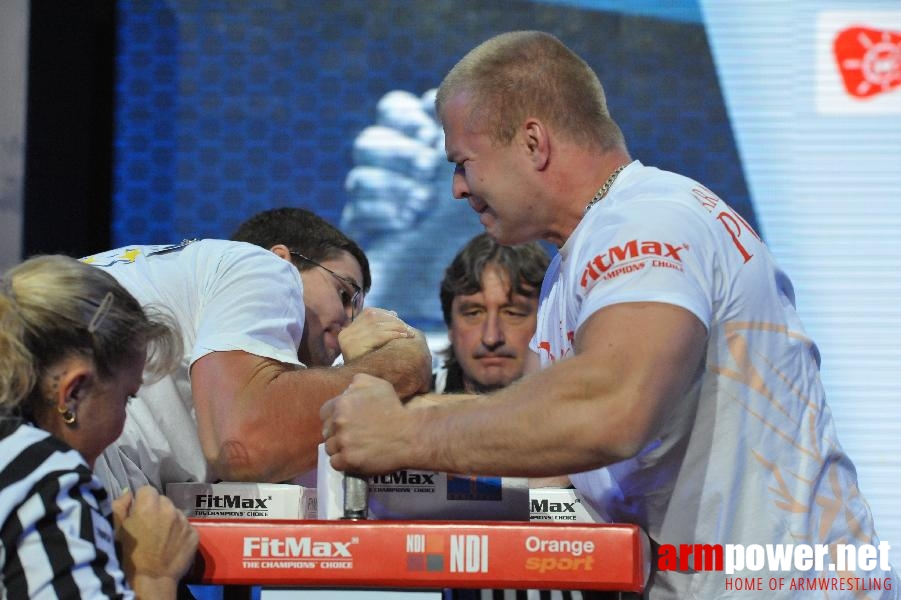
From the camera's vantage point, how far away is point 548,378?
1446mm

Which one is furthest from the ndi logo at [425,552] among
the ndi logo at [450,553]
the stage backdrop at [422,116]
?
the stage backdrop at [422,116]

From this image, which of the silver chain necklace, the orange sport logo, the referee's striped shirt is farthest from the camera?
the orange sport logo

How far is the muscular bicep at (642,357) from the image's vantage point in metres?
1.39

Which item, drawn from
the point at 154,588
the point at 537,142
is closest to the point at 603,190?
the point at 537,142

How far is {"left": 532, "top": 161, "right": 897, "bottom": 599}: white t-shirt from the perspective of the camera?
1.58 m

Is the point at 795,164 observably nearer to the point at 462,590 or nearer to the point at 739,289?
the point at 739,289

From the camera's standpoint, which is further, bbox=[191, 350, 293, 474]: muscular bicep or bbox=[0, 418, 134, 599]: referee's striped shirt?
bbox=[191, 350, 293, 474]: muscular bicep

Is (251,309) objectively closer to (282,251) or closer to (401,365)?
(401,365)

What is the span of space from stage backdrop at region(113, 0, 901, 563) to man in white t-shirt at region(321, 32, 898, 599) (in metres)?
2.67

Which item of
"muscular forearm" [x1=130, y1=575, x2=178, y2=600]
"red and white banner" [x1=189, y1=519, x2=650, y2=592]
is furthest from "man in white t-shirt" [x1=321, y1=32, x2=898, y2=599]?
"muscular forearm" [x1=130, y1=575, x2=178, y2=600]

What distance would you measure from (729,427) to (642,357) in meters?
0.29

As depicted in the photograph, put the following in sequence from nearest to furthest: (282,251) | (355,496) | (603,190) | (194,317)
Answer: (355,496), (603,190), (194,317), (282,251)

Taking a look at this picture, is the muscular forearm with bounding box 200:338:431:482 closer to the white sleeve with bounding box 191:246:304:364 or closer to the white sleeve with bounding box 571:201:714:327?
the white sleeve with bounding box 191:246:304:364

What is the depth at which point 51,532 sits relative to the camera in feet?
4.19
